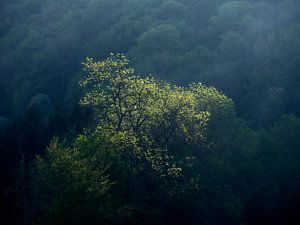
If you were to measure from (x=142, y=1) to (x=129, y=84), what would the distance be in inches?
2641

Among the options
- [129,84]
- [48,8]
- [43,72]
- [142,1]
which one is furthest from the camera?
[48,8]

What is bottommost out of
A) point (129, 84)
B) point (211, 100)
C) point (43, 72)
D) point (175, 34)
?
point (129, 84)

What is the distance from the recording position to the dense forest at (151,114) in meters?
30.0

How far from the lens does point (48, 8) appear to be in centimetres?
10412

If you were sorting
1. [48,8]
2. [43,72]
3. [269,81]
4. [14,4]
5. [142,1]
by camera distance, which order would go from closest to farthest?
[269,81] < [43,72] < [142,1] < [48,8] < [14,4]

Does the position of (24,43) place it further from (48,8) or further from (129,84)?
(129,84)

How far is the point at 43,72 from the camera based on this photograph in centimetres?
8825

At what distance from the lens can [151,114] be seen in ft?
109

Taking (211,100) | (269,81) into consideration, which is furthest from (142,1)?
(211,100)

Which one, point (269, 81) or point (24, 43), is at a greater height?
point (24, 43)

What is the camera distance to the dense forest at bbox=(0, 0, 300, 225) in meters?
30.0

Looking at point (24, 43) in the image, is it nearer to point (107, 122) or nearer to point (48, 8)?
point (48, 8)

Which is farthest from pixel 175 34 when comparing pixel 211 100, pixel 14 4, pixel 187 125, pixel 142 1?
pixel 14 4

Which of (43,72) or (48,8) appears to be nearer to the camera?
(43,72)
